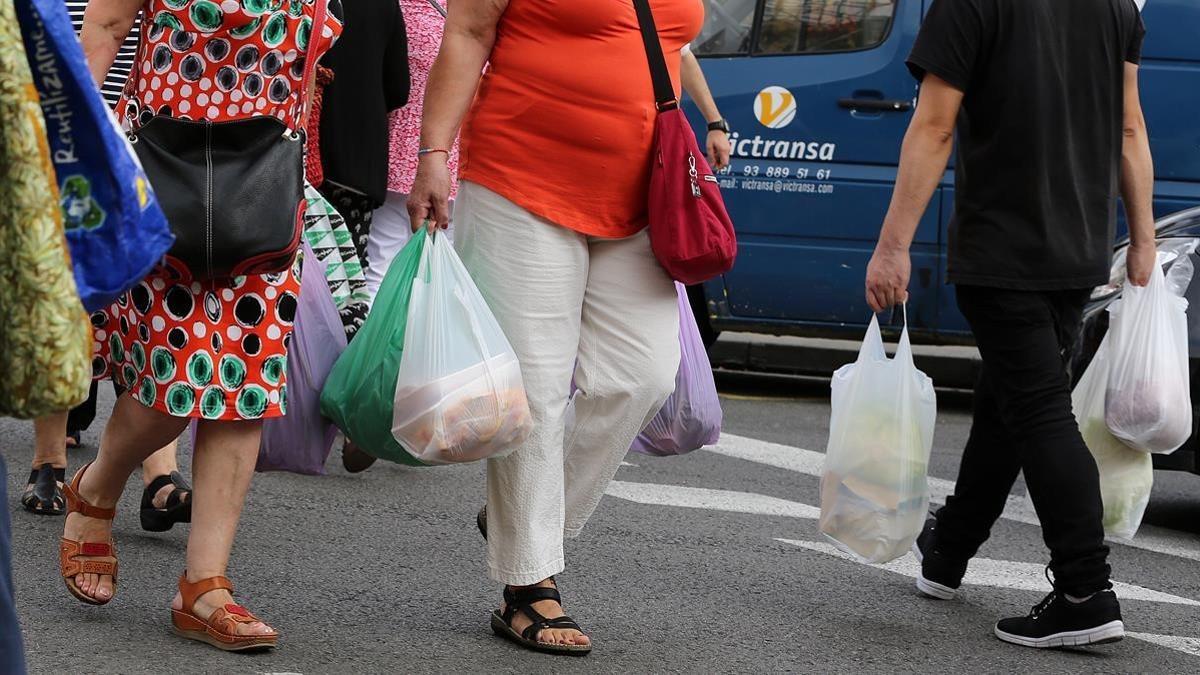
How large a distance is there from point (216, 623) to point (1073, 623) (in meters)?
1.96

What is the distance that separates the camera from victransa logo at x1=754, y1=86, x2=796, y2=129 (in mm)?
8414

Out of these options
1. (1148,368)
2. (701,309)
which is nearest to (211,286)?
(1148,368)

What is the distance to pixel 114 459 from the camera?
4.11 meters

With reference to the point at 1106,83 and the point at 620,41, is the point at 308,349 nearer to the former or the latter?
the point at 620,41

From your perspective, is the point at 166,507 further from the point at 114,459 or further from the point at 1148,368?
the point at 1148,368

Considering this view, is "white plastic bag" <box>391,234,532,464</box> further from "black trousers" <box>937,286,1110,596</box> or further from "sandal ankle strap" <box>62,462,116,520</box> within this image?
"black trousers" <box>937,286,1110,596</box>

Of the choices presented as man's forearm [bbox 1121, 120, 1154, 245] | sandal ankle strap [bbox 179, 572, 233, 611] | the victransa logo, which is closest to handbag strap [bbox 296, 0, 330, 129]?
sandal ankle strap [bbox 179, 572, 233, 611]

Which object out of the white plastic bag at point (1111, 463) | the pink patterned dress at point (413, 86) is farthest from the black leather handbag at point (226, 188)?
the pink patterned dress at point (413, 86)

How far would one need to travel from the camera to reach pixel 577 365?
4.18m

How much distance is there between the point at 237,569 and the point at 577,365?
117 cm

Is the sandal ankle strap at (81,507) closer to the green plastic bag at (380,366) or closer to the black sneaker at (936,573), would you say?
the green plastic bag at (380,366)

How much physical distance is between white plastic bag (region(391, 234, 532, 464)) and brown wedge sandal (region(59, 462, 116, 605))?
0.76 m

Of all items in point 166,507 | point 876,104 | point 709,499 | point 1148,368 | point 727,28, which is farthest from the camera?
point 727,28

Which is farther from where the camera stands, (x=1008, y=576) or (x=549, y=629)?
(x=1008, y=576)
